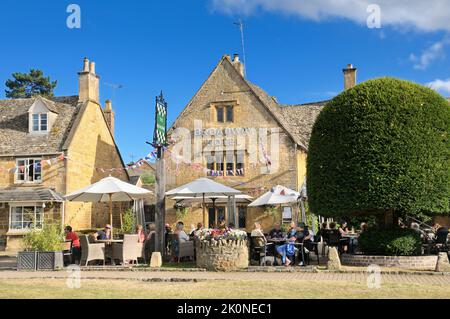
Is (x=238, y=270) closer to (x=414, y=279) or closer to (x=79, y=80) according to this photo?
(x=414, y=279)

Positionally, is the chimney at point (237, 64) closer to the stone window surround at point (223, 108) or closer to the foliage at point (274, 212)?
the stone window surround at point (223, 108)

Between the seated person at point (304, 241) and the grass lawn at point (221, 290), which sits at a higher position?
the seated person at point (304, 241)

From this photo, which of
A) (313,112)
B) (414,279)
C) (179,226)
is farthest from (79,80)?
(414,279)

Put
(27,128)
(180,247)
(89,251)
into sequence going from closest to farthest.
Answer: (89,251) < (180,247) < (27,128)

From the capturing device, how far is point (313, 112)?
36.1 metres

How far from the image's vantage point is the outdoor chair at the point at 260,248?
15.6 m

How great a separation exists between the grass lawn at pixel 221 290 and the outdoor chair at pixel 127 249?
13.5 ft

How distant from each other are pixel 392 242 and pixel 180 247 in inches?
250

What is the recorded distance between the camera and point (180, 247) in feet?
56.6

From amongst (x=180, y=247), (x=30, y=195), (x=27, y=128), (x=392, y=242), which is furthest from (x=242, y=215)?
(x=392, y=242)

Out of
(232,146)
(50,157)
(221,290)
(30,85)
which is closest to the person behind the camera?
(221,290)

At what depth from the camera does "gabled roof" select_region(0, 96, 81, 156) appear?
30609mm

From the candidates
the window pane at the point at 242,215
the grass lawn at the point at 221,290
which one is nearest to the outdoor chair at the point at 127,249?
the grass lawn at the point at 221,290

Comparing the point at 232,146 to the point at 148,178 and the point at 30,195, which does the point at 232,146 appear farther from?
the point at 148,178
